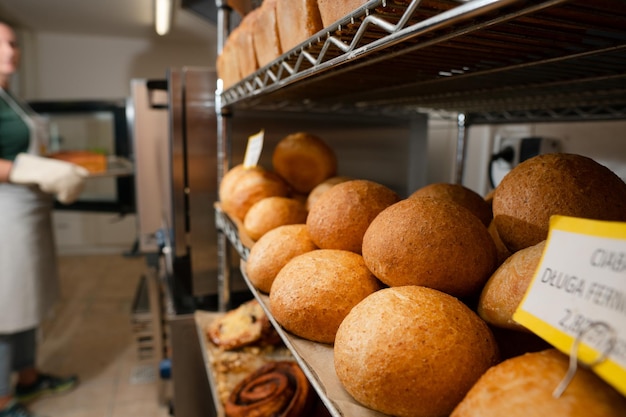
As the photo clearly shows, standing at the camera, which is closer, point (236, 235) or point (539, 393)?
point (539, 393)

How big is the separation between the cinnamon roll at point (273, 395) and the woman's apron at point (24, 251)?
1.73 meters

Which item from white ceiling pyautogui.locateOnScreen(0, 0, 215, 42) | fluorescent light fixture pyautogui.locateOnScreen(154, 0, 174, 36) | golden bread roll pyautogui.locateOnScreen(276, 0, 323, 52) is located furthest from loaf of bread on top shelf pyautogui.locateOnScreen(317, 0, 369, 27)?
fluorescent light fixture pyautogui.locateOnScreen(154, 0, 174, 36)

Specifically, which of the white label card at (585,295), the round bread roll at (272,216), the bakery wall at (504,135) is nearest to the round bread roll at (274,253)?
the round bread roll at (272,216)

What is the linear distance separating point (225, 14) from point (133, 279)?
338 centimetres

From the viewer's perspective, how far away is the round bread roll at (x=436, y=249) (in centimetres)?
53

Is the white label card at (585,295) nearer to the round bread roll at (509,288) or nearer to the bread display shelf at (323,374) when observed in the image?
the round bread roll at (509,288)

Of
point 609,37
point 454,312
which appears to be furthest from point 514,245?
point 609,37

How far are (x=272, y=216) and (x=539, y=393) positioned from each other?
71cm

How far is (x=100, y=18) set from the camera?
454 cm

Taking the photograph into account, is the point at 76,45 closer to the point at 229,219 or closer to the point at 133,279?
the point at 133,279

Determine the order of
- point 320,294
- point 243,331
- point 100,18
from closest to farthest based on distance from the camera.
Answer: point 320,294 < point 243,331 < point 100,18

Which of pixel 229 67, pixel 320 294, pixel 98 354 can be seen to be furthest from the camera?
pixel 98 354

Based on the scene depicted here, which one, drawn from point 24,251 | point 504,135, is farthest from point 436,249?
point 24,251

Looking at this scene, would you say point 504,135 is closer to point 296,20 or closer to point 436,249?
point 296,20
